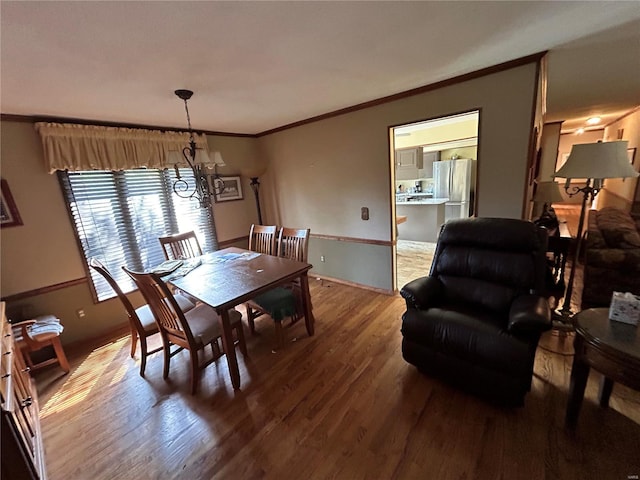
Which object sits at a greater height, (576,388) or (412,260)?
(576,388)

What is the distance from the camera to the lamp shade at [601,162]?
186 centimetres

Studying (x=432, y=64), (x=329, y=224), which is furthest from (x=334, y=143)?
(x=432, y=64)

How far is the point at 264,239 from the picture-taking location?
3.21 meters

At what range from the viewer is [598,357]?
1312 mm

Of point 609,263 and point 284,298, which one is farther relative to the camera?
point 609,263

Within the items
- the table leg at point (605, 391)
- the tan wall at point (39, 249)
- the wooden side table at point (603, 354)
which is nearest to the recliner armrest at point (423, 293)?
the wooden side table at point (603, 354)

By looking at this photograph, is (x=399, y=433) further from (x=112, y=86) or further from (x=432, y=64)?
(x=112, y=86)

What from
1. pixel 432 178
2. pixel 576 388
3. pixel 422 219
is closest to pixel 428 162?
pixel 432 178

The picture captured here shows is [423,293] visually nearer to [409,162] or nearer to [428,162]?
[409,162]

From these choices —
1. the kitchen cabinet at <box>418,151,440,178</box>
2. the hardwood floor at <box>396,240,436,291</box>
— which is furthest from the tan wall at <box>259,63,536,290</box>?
the kitchen cabinet at <box>418,151,440,178</box>

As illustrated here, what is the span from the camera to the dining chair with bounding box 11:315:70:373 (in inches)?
84.7

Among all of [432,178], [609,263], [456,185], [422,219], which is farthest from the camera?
[432,178]

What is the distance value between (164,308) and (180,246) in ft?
4.48

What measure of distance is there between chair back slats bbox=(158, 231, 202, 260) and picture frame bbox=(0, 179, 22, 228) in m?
1.14
